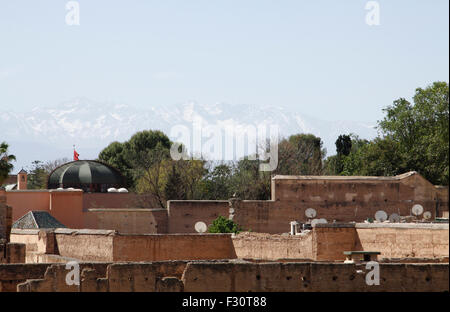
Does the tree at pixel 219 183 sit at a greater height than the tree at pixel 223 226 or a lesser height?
greater

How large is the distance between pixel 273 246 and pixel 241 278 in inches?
487

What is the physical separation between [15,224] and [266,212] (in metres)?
11.0

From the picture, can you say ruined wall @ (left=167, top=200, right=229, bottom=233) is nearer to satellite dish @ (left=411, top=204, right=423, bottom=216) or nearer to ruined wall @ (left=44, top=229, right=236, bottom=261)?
satellite dish @ (left=411, top=204, right=423, bottom=216)

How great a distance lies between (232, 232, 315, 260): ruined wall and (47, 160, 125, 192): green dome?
81.3ft

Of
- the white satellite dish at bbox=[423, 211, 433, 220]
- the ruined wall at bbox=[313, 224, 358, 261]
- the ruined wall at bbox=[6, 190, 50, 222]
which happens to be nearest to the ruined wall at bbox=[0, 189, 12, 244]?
the ruined wall at bbox=[313, 224, 358, 261]

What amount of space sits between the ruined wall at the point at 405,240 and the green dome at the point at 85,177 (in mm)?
28962

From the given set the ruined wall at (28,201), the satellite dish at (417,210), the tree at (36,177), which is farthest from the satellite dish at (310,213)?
the tree at (36,177)

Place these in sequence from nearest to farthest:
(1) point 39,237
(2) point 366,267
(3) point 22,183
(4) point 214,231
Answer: (2) point 366,267, (1) point 39,237, (4) point 214,231, (3) point 22,183

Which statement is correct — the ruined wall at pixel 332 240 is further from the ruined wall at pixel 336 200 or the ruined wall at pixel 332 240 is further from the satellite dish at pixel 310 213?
the ruined wall at pixel 336 200

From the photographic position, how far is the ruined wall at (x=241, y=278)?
1025 inches

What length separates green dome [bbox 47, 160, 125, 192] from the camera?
208 feet
